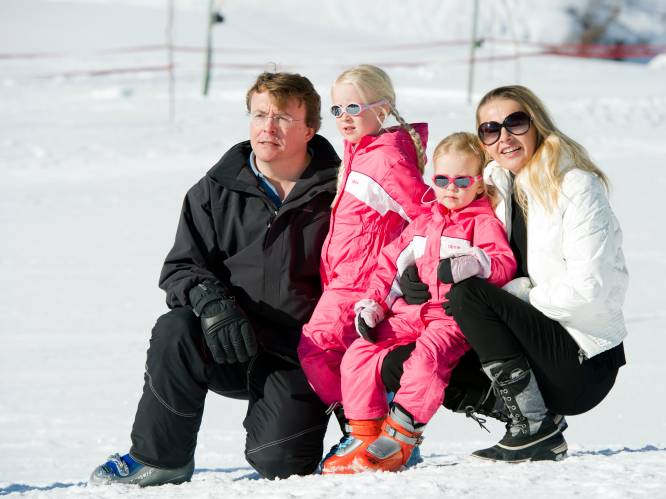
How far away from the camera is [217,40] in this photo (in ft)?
65.1

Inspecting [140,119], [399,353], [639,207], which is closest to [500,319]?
[399,353]

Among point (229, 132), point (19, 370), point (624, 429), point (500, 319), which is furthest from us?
point (229, 132)

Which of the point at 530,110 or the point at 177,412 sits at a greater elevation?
the point at 530,110

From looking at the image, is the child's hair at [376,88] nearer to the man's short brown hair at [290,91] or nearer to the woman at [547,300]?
the man's short brown hair at [290,91]

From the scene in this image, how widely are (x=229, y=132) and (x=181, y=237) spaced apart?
8.01 m

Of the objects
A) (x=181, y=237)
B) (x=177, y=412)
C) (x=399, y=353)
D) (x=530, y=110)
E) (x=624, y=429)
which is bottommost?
(x=624, y=429)

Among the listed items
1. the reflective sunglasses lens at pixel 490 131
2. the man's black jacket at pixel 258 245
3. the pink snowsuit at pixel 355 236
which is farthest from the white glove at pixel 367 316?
the reflective sunglasses lens at pixel 490 131

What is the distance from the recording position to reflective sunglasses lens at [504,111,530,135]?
9.16ft

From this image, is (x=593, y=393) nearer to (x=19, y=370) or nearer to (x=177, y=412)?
(x=177, y=412)

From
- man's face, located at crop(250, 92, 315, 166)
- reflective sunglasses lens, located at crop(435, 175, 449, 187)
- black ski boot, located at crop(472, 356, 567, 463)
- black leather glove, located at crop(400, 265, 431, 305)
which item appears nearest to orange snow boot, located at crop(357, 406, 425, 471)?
black ski boot, located at crop(472, 356, 567, 463)

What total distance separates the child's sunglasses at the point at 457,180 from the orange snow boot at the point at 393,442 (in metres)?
0.70

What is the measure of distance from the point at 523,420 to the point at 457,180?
0.75 m

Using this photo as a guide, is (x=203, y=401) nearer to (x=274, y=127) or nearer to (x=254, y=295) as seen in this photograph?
(x=254, y=295)

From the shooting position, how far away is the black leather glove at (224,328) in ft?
9.83
